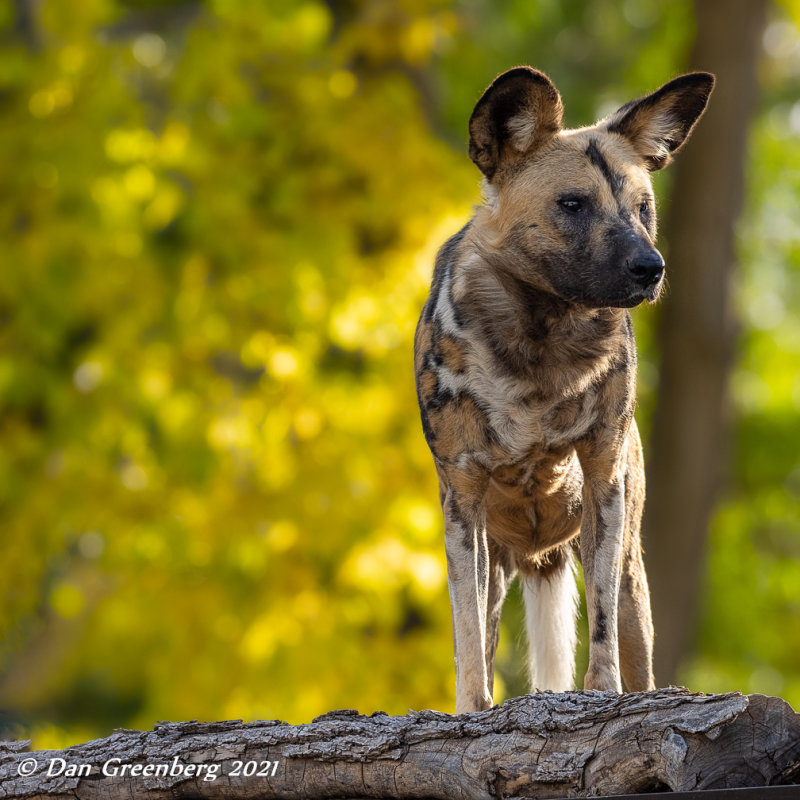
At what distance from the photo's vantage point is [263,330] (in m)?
10.6

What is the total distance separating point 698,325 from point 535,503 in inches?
330

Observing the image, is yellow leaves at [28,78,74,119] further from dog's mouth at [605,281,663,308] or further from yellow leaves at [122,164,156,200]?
dog's mouth at [605,281,663,308]

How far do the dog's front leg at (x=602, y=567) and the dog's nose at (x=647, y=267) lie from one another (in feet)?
→ 2.54

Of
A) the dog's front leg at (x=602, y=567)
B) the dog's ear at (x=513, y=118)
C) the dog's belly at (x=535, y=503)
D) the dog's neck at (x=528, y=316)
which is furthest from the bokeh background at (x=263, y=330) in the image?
the dog's ear at (x=513, y=118)

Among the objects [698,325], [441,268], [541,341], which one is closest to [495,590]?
[541,341]

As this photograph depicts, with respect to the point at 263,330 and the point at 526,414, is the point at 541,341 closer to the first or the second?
the point at 526,414

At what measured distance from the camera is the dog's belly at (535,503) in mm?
4211

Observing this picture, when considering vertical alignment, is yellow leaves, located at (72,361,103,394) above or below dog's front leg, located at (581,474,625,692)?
above

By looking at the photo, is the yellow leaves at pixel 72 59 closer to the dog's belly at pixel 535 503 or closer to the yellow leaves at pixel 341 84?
the yellow leaves at pixel 341 84

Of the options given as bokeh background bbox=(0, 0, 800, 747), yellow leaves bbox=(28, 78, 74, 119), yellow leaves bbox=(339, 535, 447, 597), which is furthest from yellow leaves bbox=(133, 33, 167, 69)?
yellow leaves bbox=(339, 535, 447, 597)

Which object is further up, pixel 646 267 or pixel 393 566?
pixel 393 566

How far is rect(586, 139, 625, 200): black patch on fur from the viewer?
4.03 meters

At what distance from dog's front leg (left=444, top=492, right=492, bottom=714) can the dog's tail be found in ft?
3.00

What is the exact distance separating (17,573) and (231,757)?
7268 millimetres
